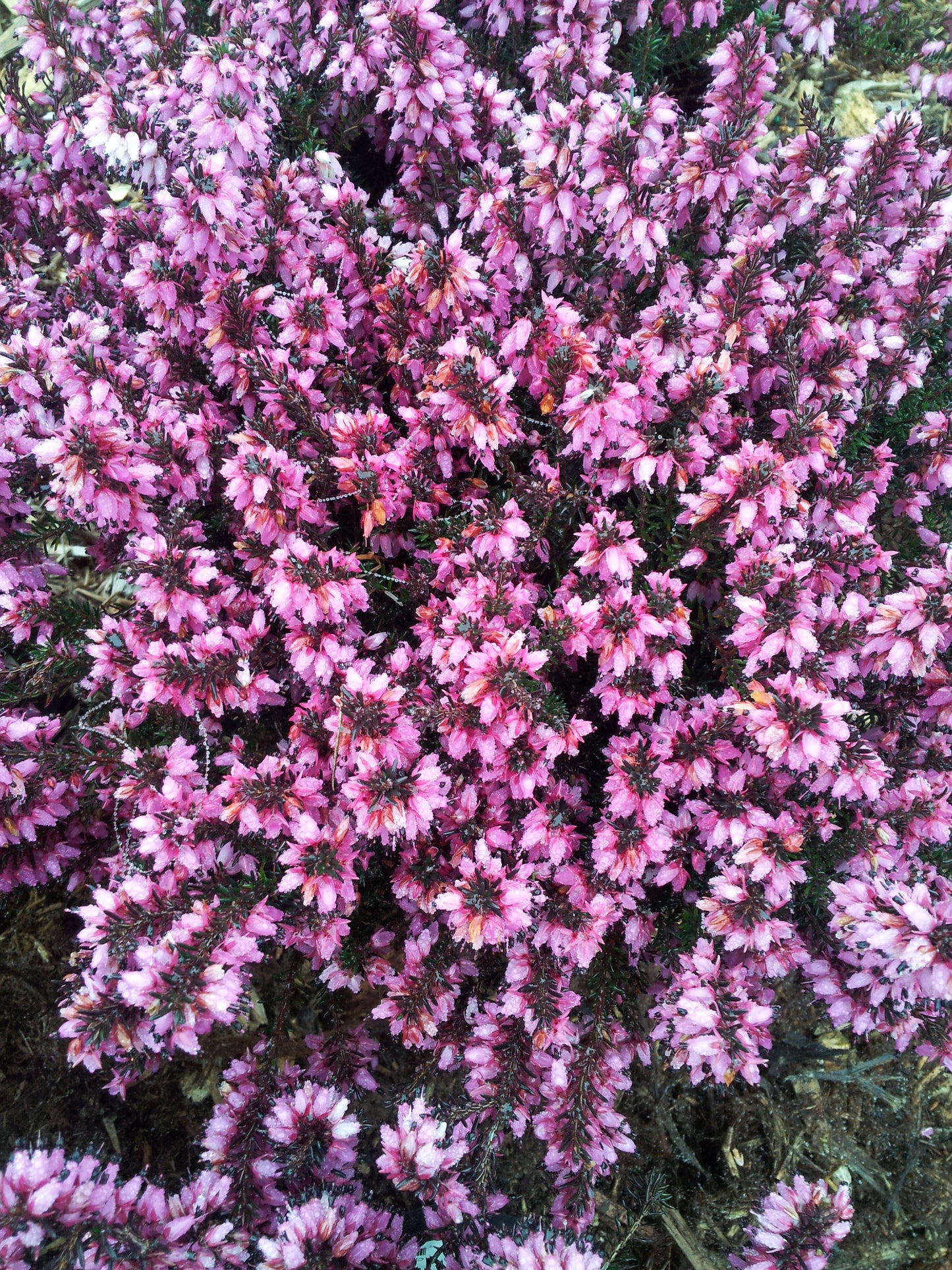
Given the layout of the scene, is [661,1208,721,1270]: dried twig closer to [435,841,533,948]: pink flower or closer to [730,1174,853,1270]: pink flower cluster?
[730,1174,853,1270]: pink flower cluster

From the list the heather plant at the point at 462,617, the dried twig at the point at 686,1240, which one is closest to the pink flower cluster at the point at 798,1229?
the heather plant at the point at 462,617

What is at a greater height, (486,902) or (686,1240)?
(486,902)

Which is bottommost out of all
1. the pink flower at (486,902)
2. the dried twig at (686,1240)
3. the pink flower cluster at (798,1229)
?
the dried twig at (686,1240)

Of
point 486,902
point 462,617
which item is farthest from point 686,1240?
point 462,617

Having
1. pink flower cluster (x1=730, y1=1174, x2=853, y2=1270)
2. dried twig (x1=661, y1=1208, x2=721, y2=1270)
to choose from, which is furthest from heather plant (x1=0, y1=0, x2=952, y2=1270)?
dried twig (x1=661, y1=1208, x2=721, y2=1270)

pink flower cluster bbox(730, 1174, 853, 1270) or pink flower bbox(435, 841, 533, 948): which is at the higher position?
pink flower bbox(435, 841, 533, 948)

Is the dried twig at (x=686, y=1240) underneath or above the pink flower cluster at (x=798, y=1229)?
underneath

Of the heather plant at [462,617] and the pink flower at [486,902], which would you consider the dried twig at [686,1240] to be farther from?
the pink flower at [486,902]

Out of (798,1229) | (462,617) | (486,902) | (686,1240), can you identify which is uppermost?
(462,617)

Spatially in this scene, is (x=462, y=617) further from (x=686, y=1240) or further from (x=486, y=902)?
(x=686, y=1240)
